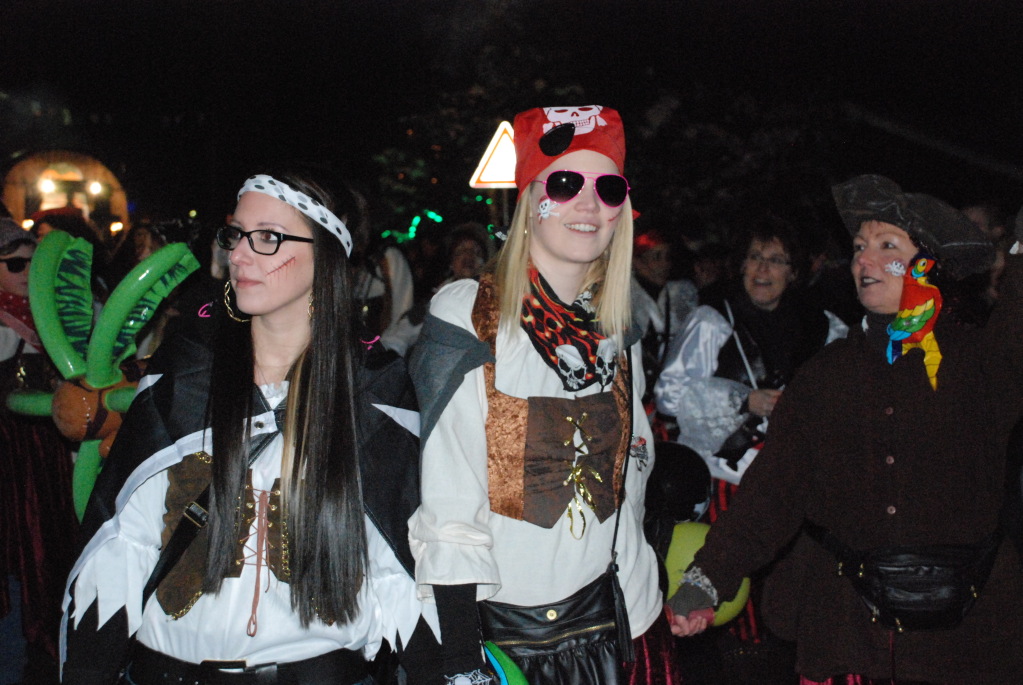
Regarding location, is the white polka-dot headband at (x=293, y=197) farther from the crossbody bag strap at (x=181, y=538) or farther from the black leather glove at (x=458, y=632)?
the black leather glove at (x=458, y=632)

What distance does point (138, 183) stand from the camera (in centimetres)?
1716

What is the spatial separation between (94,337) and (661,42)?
13159 millimetres

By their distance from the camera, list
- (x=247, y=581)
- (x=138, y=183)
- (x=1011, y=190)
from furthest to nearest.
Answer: (x=138, y=183) < (x=1011, y=190) < (x=247, y=581)

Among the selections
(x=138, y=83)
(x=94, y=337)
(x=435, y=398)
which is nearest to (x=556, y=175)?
(x=435, y=398)

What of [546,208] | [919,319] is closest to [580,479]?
[546,208]

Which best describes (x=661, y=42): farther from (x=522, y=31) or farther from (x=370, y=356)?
(x=370, y=356)

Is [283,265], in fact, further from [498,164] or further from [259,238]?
[498,164]

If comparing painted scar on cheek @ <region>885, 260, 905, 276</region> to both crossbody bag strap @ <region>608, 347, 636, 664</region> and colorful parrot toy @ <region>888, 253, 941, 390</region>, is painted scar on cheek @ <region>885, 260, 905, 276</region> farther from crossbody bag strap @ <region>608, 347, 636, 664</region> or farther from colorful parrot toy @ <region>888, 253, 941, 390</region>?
crossbody bag strap @ <region>608, 347, 636, 664</region>

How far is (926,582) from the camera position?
3.09m

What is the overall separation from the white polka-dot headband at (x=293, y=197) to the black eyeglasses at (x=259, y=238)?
9 centimetres

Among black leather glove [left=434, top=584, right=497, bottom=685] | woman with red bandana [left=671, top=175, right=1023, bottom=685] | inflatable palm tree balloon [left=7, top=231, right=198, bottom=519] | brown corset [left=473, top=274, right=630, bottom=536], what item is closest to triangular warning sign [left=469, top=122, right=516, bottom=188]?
inflatable palm tree balloon [left=7, top=231, right=198, bottom=519]

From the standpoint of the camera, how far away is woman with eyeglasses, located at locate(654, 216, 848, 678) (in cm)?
531

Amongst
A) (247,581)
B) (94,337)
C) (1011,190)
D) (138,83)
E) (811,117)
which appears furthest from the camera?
(138,83)

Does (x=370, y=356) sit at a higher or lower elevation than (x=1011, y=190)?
lower
